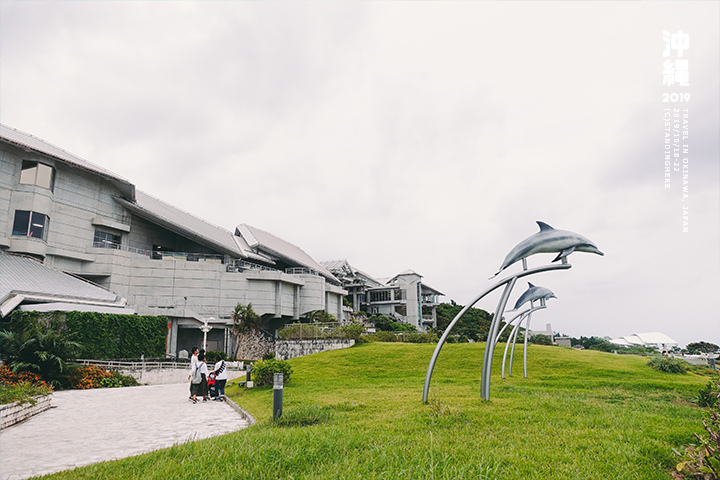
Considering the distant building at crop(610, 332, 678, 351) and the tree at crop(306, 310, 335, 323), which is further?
the distant building at crop(610, 332, 678, 351)

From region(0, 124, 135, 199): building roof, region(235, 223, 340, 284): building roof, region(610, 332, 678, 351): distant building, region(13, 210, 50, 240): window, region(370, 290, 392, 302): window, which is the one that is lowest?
region(610, 332, 678, 351): distant building

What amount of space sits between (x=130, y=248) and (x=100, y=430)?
26.7 meters

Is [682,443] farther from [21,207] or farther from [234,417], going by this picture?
[21,207]

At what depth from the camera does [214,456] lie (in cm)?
512

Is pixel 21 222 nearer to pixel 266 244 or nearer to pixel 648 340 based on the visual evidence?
pixel 266 244

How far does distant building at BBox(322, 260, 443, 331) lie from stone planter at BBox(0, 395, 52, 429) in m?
45.6

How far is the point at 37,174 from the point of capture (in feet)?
86.2

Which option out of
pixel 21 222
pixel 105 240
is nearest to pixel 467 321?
pixel 105 240

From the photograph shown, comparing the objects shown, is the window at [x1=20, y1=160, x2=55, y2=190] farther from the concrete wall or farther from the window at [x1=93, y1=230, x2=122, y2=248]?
the concrete wall

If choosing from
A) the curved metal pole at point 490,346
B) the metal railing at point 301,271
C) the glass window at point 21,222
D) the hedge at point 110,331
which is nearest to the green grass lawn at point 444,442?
the curved metal pole at point 490,346

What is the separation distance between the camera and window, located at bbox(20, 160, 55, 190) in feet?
84.9

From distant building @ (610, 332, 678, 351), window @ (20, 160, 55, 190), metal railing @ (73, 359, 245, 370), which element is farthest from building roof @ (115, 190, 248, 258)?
distant building @ (610, 332, 678, 351)

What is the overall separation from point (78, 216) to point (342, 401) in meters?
27.1

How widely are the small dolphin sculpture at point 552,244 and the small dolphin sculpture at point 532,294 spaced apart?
634 cm
